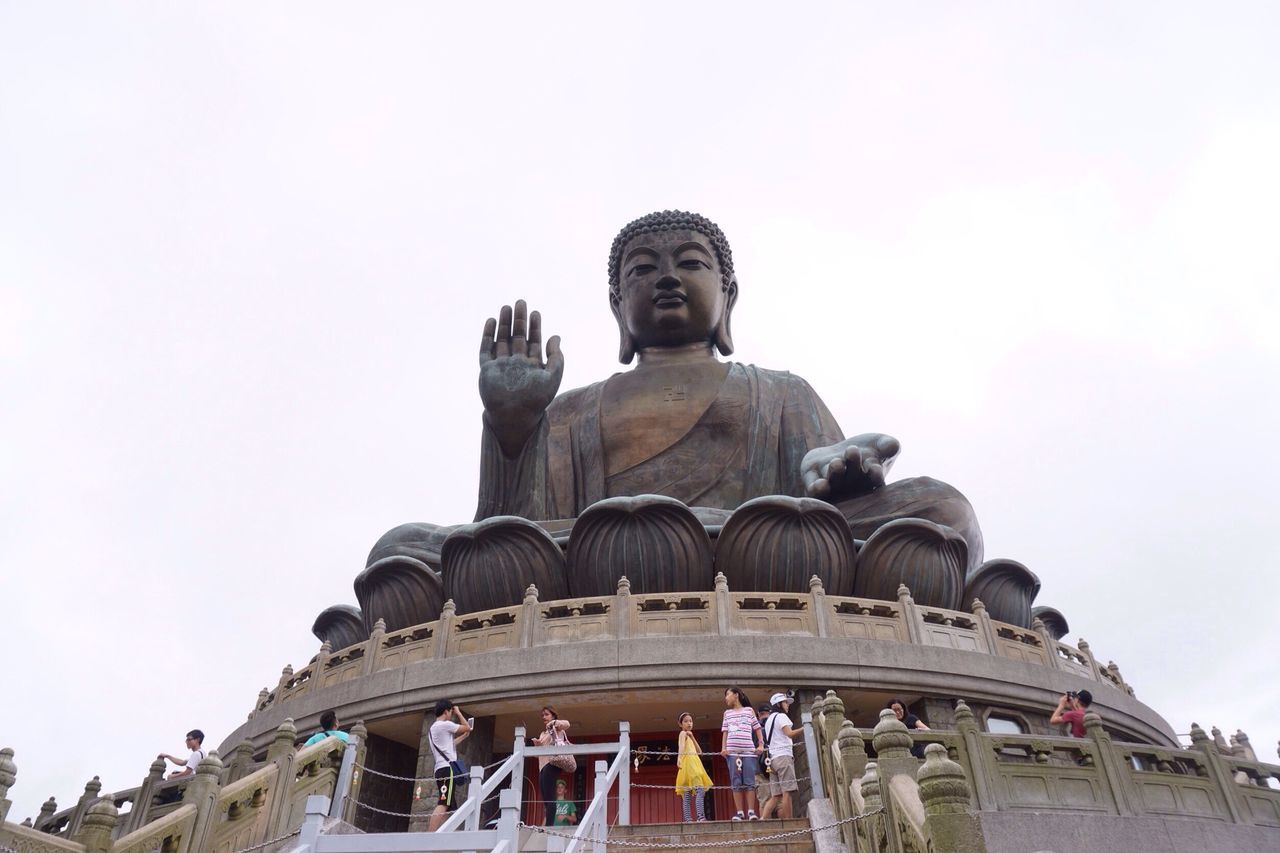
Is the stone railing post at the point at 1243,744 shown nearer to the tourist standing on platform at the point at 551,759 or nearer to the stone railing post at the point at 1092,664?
the stone railing post at the point at 1092,664

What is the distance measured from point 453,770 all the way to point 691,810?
6.56 feet

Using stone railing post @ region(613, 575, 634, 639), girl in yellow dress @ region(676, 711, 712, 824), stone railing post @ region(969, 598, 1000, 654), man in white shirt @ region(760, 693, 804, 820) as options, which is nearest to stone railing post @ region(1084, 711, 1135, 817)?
man in white shirt @ region(760, 693, 804, 820)

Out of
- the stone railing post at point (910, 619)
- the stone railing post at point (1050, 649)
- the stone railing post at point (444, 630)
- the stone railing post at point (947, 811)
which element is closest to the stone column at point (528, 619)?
the stone railing post at point (444, 630)

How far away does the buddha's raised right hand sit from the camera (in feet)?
42.1

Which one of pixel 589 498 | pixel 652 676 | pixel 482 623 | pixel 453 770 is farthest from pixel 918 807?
pixel 589 498

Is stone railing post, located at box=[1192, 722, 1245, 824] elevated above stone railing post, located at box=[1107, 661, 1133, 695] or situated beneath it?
situated beneath

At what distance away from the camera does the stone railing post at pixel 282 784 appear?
5496 millimetres

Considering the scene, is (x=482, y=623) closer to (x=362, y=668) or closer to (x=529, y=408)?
(x=362, y=668)

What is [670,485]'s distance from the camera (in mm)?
14156

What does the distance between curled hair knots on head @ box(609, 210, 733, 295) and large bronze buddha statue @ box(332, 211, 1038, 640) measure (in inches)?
1.5

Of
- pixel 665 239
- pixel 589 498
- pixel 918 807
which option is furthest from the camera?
pixel 665 239

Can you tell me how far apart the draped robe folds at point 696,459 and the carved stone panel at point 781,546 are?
3.10 m

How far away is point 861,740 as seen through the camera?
5.08 meters

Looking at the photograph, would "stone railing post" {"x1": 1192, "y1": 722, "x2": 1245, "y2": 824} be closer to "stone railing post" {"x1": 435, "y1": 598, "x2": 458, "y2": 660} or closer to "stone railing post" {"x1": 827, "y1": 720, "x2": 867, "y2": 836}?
"stone railing post" {"x1": 827, "y1": 720, "x2": 867, "y2": 836}
